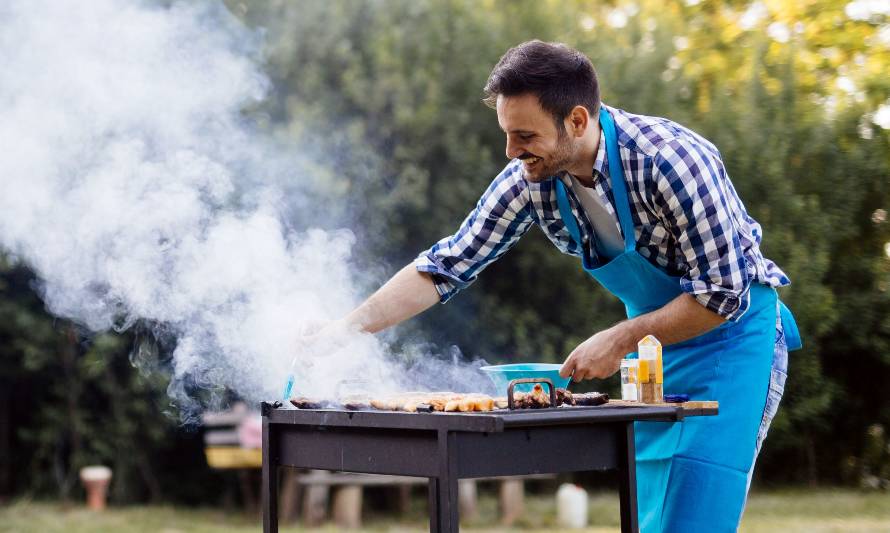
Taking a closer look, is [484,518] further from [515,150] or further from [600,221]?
[515,150]

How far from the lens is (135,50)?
4.97 metres

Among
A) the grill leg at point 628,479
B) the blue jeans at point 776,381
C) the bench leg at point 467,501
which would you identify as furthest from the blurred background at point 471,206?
the grill leg at point 628,479

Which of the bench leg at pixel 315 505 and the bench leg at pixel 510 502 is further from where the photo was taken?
the bench leg at pixel 510 502

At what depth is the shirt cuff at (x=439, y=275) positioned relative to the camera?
3131 mm

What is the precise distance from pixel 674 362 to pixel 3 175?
3.17 m

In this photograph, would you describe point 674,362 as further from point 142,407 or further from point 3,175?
point 142,407

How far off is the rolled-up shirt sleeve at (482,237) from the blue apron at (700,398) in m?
0.19

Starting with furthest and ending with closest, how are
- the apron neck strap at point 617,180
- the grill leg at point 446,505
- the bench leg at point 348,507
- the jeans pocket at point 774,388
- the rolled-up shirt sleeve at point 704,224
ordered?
the bench leg at point 348,507 → the jeans pocket at point 774,388 → the apron neck strap at point 617,180 → the rolled-up shirt sleeve at point 704,224 → the grill leg at point 446,505

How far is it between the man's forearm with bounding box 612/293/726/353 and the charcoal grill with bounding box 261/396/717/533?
238mm

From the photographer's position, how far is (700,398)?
2801 millimetres

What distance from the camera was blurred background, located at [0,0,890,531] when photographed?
24.8 feet

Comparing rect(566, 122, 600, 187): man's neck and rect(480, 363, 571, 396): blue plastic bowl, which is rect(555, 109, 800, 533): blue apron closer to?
rect(566, 122, 600, 187): man's neck

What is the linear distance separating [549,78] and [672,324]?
27.2 inches

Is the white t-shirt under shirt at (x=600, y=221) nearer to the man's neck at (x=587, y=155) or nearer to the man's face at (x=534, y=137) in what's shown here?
the man's neck at (x=587, y=155)
